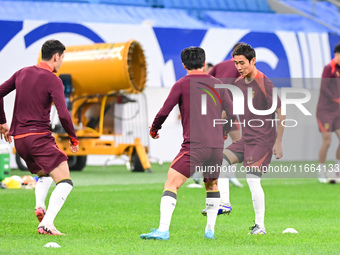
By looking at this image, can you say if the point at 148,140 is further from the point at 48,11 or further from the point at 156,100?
the point at 48,11

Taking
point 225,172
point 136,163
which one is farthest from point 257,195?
point 136,163

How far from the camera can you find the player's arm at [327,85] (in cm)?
1388

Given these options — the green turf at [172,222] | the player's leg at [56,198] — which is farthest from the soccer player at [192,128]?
the player's leg at [56,198]

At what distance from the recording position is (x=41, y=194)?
722 cm

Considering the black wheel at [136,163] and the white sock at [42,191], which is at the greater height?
the white sock at [42,191]

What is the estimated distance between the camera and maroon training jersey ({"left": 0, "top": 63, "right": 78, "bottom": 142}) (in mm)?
6758

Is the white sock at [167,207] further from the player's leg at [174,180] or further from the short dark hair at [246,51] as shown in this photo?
the short dark hair at [246,51]

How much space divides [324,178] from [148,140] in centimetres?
685

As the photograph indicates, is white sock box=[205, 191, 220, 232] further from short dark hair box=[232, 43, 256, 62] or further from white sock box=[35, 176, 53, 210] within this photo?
white sock box=[35, 176, 53, 210]

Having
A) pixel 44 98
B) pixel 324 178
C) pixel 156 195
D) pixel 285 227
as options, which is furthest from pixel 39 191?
pixel 324 178

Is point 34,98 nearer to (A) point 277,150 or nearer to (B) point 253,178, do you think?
(B) point 253,178

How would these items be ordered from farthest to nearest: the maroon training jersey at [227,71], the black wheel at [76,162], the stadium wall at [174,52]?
the stadium wall at [174,52]
the black wheel at [76,162]
the maroon training jersey at [227,71]

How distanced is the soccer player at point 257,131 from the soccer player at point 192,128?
64 cm

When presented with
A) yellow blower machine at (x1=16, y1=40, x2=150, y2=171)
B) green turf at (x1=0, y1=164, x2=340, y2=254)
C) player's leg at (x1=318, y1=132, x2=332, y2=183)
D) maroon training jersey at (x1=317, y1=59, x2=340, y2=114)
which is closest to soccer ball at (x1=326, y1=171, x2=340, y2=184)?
player's leg at (x1=318, y1=132, x2=332, y2=183)
